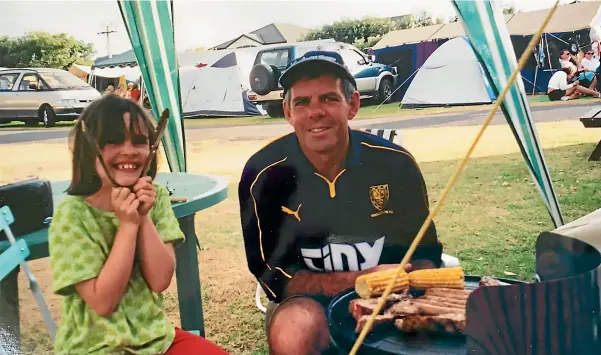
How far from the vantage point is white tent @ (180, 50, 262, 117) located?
1.83m

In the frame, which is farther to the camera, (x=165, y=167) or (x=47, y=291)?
(x=165, y=167)

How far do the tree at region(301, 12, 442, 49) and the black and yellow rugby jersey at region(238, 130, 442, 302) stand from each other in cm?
32

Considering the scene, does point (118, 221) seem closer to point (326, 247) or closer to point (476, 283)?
point (326, 247)

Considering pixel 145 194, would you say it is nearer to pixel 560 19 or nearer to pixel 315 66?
pixel 315 66

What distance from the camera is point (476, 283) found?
184 centimetres

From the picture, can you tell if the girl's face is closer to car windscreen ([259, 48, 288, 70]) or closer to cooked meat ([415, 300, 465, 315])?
car windscreen ([259, 48, 288, 70])

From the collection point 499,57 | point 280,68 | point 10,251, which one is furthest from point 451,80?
point 10,251

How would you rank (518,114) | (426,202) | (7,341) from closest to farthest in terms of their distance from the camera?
(7,341) < (426,202) < (518,114)

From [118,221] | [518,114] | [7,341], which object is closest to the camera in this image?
[118,221]

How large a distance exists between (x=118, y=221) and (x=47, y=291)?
312 millimetres

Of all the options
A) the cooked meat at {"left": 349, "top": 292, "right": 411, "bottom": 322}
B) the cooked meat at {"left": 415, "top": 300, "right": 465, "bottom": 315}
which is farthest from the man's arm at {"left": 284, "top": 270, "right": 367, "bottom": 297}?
the cooked meat at {"left": 415, "top": 300, "right": 465, "bottom": 315}

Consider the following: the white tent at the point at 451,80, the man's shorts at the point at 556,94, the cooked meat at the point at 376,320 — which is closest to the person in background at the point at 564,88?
the man's shorts at the point at 556,94

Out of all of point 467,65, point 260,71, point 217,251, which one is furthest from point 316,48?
point 217,251

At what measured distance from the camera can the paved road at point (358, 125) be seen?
68.2 inches
